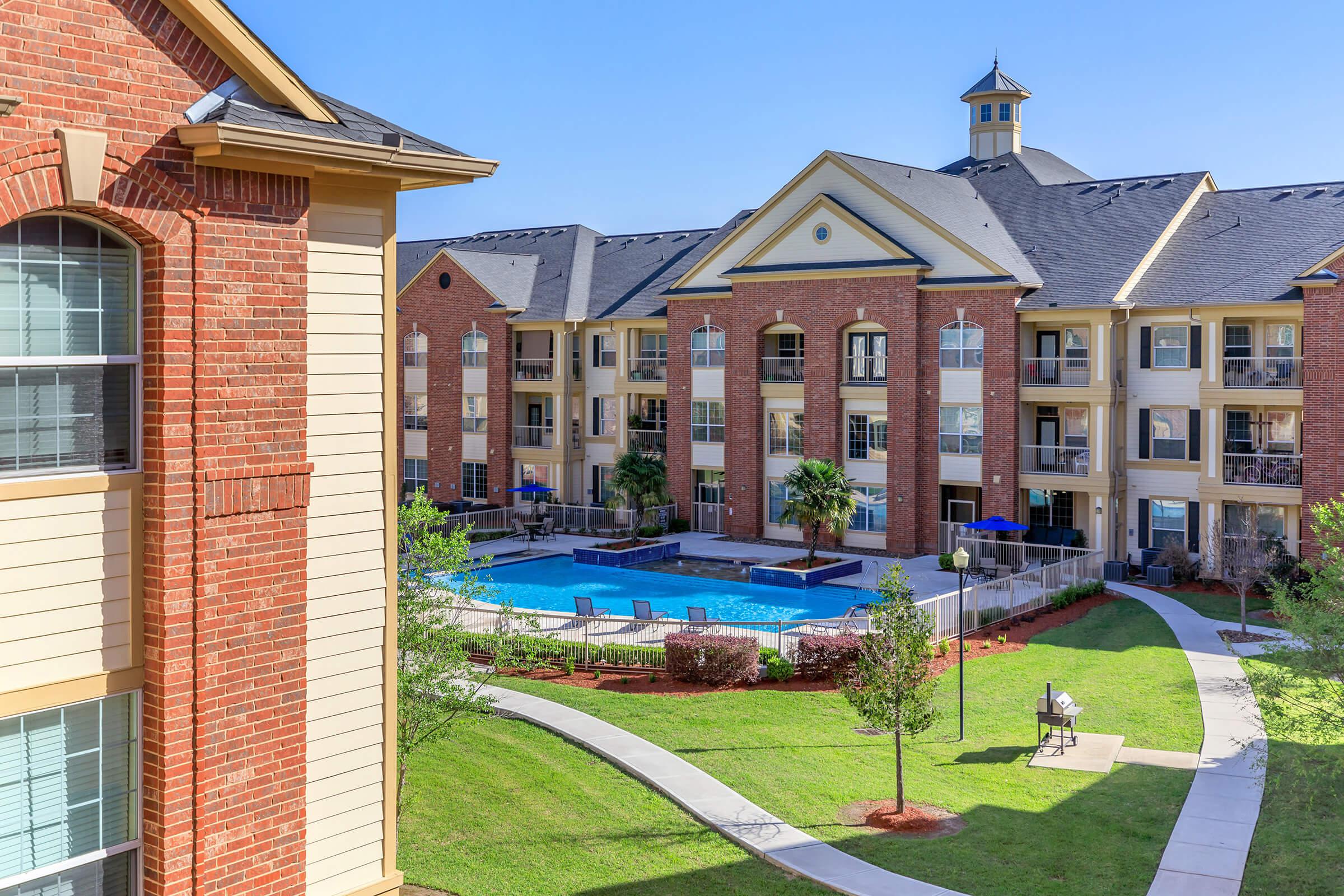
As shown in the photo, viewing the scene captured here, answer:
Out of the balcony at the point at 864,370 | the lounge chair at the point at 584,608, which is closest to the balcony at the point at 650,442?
the balcony at the point at 864,370

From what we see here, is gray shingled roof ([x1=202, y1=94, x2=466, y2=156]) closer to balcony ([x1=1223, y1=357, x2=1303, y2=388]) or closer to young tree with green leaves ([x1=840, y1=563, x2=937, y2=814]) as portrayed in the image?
young tree with green leaves ([x1=840, y1=563, x2=937, y2=814])

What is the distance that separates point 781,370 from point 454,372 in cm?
1670

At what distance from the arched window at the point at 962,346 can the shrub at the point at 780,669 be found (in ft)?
62.1

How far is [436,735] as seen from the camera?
15.4 m

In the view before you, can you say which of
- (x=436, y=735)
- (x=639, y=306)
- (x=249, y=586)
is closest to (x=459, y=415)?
(x=639, y=306)

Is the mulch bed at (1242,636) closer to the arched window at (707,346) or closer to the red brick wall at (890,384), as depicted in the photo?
the red brick wall at (890,384)

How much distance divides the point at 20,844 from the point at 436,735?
7637 mm

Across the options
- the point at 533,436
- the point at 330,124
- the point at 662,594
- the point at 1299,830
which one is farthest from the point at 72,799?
the point at 533,436

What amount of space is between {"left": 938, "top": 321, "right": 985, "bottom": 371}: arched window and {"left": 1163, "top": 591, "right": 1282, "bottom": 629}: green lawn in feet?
33.5

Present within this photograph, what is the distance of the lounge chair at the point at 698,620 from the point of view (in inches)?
1071

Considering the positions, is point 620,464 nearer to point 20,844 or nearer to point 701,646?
point 701,646

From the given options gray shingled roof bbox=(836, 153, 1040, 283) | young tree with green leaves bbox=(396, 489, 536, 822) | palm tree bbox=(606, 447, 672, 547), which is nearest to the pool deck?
palm tree bbox=(606, 447, 672, 547)

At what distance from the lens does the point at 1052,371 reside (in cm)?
4053

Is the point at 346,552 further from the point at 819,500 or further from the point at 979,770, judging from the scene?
the point at 819,500
